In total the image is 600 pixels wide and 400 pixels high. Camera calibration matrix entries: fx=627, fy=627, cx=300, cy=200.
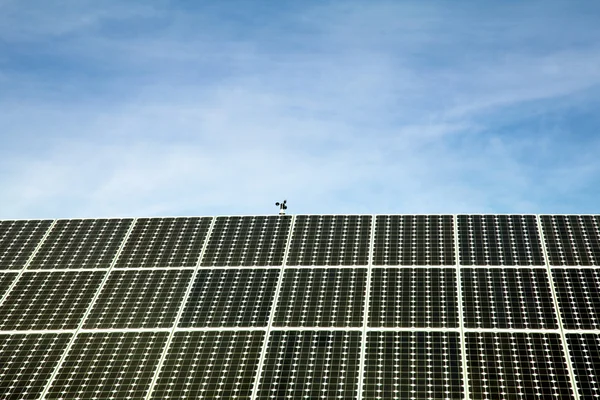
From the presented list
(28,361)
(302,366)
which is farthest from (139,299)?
(302,366)

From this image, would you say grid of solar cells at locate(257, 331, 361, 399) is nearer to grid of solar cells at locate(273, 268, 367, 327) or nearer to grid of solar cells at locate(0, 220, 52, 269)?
grid of solar cells at locate(273, 268, 367, 327)

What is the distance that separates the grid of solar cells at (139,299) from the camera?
31766 mm

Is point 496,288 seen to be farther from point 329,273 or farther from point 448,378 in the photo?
point 329,273

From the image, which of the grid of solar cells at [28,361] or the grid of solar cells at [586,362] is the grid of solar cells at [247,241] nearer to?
the grid of solar cells at [28,361]

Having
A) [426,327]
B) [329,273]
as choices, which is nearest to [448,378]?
[426,327]

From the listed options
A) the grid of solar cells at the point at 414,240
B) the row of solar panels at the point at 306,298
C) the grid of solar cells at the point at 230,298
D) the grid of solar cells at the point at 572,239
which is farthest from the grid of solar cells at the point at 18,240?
the grid of solar cells at the point at 572,239

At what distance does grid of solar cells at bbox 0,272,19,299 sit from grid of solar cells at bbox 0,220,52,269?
2.12ft

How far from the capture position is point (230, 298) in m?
32.7

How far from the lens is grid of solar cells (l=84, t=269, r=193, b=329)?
3177 cm

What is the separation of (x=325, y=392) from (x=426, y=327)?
599 cm

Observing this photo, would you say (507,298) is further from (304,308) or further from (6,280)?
(6,280)

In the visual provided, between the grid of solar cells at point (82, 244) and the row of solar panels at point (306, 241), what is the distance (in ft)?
0.19

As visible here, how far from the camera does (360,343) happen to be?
95.9 ft

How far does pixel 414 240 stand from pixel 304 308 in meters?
7.89
